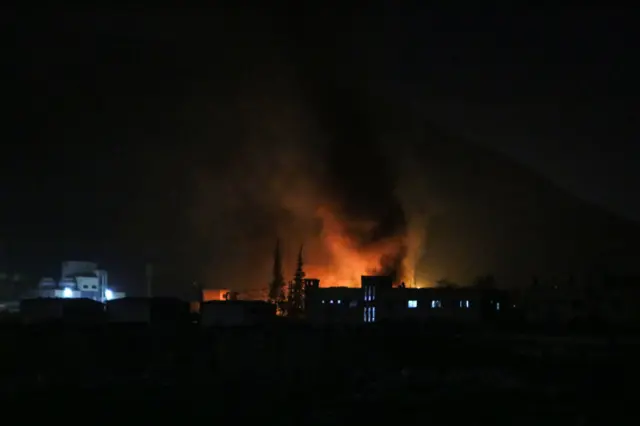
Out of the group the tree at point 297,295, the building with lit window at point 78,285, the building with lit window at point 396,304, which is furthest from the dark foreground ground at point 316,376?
the building with lit window at point 78,285

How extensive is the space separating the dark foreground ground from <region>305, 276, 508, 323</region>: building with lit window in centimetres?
594

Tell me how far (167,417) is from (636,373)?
13.6 m

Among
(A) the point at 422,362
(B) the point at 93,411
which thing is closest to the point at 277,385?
(B) the point at 93,411

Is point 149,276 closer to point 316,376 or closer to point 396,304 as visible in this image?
point 396,304

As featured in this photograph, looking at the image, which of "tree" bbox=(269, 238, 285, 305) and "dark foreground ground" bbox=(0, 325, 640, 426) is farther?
"tree" bbox=(269, 238, 285, 305)

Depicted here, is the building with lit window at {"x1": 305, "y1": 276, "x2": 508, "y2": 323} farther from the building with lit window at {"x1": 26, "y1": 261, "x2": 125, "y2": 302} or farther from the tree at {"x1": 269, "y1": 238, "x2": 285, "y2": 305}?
the building with lit window at {"x1": 26, "y1": 261, "x2": 125, "y2": 302}

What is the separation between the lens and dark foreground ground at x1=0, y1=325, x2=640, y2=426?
53.2ft

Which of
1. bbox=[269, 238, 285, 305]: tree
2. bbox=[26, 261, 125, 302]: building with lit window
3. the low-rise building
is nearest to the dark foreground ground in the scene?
the low-rise building

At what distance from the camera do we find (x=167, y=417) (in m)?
15.5

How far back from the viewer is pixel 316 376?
1998 centimetres

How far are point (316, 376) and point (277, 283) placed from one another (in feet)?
83.1

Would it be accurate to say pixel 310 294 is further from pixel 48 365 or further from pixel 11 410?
pixel 11 410

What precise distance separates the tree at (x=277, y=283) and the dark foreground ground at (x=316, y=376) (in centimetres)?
1614

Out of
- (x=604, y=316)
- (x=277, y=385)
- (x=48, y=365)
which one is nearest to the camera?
(x=277, y=385)
